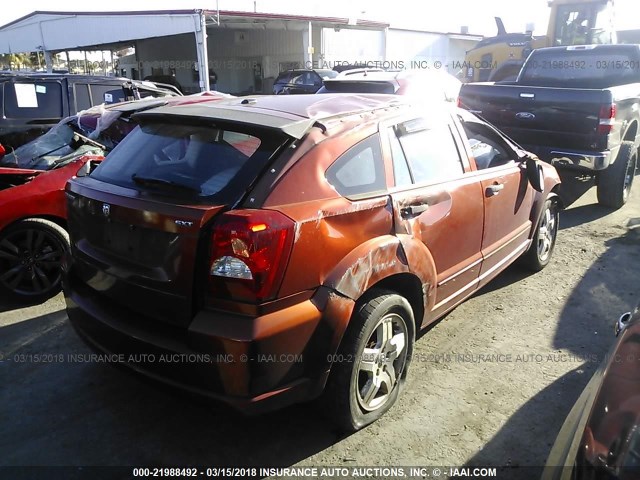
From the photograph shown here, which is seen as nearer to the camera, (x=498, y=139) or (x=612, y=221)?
(x=498, y=139)

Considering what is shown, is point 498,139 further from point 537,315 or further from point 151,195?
point 151,195

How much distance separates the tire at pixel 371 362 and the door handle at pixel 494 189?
1.28 metres

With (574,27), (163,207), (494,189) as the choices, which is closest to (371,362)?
(163,207)

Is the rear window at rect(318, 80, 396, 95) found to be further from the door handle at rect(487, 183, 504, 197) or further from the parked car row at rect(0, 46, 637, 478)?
the parked car row at rect(0, 46, 637, 478)

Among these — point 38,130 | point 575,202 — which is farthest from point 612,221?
point 38,130

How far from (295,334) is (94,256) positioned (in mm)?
1268

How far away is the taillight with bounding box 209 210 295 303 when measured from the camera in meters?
2.28

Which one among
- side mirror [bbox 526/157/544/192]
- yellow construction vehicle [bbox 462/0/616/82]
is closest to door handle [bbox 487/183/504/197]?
side mirror [bbox 526/157/544/192]

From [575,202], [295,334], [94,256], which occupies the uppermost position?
[94,256]

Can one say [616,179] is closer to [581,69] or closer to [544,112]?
[544,112]

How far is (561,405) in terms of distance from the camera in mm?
3119

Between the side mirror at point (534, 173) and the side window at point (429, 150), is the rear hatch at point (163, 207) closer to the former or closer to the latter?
the side window at point (429, 150)

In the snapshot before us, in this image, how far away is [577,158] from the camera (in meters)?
6.58

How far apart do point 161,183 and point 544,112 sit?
582cm
